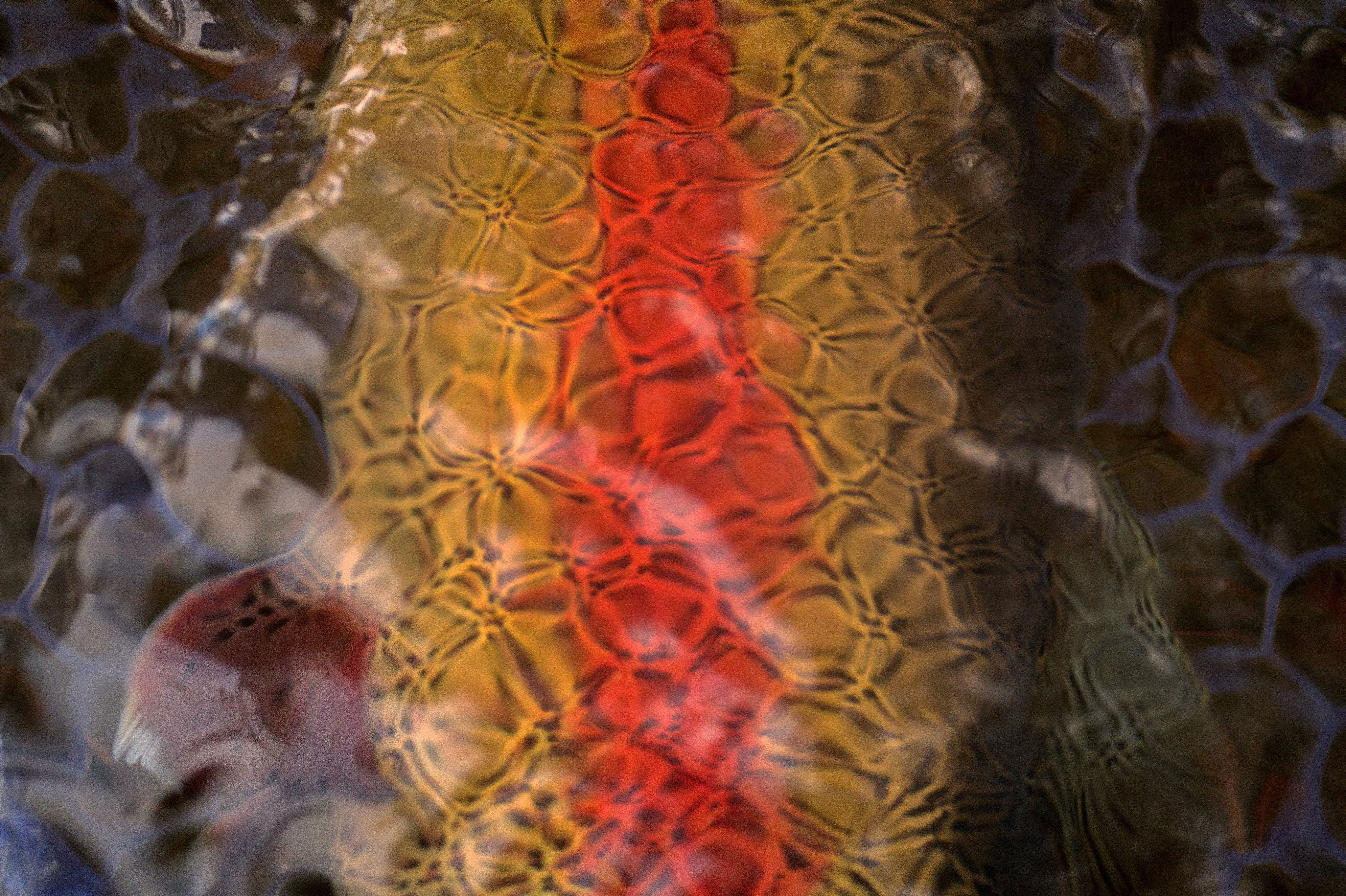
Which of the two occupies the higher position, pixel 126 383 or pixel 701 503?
pixel 126 383

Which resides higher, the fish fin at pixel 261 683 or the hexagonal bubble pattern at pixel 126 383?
the hexagonal bubble pattern at pixel 126 383

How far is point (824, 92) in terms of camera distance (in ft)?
2.18

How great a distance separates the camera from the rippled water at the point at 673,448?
1.70ft

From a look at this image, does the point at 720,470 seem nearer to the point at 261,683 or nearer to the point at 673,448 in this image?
the point at 673,448

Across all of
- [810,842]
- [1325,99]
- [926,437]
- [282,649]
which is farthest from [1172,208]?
[282,649]

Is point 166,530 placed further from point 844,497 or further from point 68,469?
point 844,497

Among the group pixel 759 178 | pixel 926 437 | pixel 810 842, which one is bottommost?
pixel 810 842

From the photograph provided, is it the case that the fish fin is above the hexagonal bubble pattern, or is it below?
below

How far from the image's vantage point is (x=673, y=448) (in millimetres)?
599

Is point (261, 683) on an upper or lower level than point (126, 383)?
lower

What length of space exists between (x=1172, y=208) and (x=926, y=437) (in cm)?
24

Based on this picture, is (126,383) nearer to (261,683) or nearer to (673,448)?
(261,683)

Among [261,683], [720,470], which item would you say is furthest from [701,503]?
[261,683]

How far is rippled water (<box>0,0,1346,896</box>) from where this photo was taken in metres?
0.52
